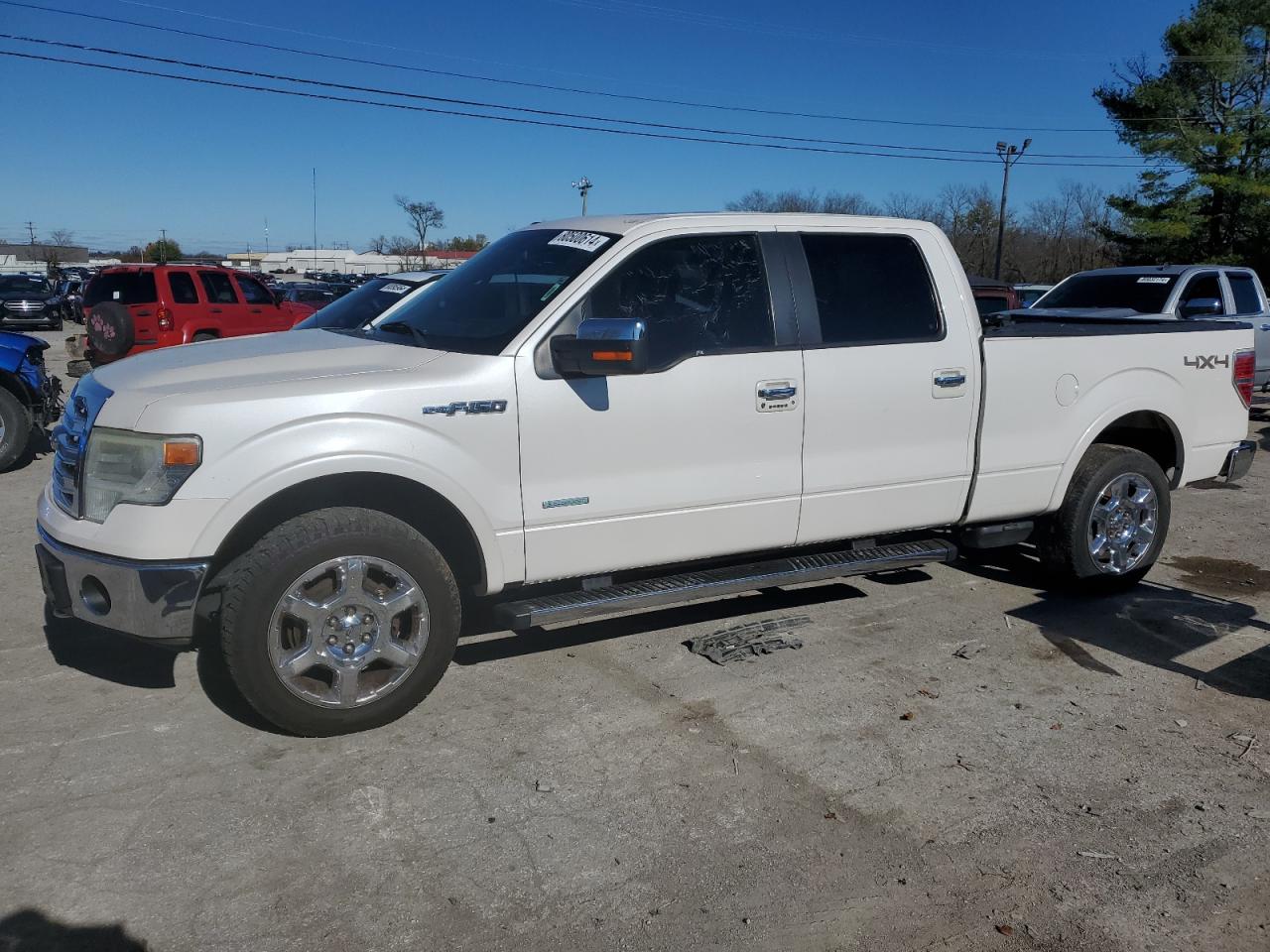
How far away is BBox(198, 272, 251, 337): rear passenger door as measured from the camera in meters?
16.9

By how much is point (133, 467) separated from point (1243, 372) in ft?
19.6

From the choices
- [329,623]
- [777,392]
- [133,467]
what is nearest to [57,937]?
[329,623]

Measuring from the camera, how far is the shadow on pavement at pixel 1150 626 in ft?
16.6

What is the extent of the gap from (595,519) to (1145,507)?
3535 millimetres

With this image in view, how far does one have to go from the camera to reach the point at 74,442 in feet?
13.7

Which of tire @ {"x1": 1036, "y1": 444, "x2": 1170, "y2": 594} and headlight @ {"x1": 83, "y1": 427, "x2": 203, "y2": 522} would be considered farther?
tire @ {"x1": 1036, "y1": 444, "x2": 1170, "y2": 594}

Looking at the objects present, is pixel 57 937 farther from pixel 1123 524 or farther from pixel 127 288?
pixel 127 288

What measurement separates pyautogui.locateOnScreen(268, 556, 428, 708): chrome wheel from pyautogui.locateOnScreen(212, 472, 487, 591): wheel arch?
0.32m

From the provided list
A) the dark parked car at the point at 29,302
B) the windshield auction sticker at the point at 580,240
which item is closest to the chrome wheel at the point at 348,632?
the windshield auction sticker at the point at 580,240

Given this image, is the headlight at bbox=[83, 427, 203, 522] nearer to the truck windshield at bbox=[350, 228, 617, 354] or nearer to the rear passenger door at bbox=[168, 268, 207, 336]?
the truck windshield at bbox=[350, 228, 617, 354]

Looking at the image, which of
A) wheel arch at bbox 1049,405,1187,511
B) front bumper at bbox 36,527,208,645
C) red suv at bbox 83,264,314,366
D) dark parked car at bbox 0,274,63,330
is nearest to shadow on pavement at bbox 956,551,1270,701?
wheel arch at bbox 1049,405,1187,511

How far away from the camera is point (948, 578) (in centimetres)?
661

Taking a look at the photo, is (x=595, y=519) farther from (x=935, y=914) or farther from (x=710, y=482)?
A: (x=935, y=914)

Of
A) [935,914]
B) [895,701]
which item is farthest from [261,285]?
[935,914]
